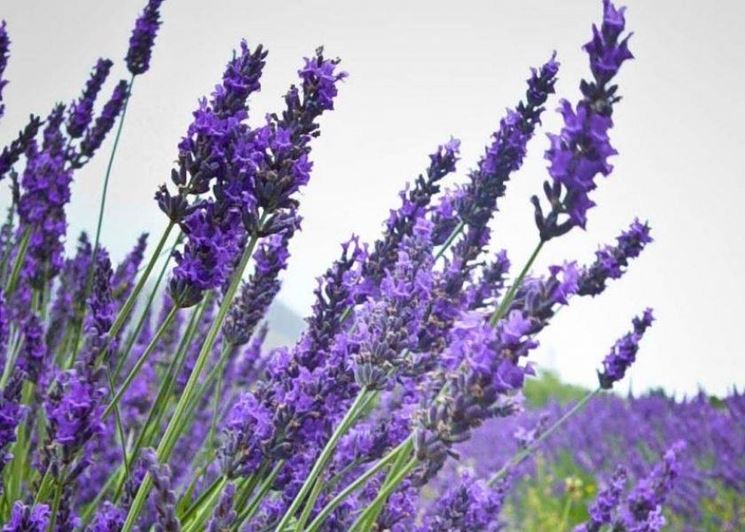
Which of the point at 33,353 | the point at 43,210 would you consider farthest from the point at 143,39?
the point at 33,353

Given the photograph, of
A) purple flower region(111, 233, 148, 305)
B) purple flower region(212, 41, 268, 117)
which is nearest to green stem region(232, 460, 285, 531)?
purple flower region(212, 41, 268, 117)

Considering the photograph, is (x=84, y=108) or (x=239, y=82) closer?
(x=239, y=82)

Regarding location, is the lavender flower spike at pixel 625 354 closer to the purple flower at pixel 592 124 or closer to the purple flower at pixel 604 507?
the purple flower at pixel 604 507

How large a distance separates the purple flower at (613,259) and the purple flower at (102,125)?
3.65 feet

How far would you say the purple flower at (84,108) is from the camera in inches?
78.2

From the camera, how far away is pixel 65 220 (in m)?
1.98

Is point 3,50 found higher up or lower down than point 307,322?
higher up

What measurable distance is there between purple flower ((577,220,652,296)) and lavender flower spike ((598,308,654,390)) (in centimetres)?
28

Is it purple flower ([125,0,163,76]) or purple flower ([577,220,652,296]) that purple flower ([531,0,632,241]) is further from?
purple flower ([125,0,163,76])

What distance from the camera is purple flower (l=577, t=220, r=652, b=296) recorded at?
5.14ft

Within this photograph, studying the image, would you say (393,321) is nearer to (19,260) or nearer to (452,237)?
(452,237)

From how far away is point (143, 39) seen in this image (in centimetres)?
184

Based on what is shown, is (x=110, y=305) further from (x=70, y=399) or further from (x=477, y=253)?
(x=477, y=253)

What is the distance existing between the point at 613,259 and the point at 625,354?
337 millimetres
